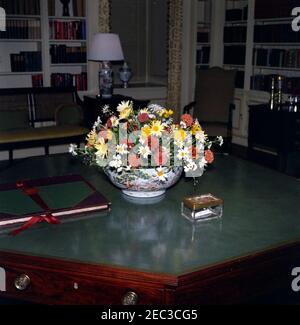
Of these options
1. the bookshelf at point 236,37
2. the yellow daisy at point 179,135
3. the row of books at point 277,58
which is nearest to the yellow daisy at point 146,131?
the yellow daisy at point 179,135

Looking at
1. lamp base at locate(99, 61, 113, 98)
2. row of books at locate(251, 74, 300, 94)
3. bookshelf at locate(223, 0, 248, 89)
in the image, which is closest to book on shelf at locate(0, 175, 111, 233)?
lamp base at locate(99, 61, 113, 98)

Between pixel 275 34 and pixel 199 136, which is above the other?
pixel 275 34

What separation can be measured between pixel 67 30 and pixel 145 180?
14.2ft

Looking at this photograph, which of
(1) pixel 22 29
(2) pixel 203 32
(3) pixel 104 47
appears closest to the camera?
(3) pixel 104 47

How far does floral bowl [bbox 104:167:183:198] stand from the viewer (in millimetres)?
2035

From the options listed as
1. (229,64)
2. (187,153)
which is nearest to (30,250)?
(187,153)

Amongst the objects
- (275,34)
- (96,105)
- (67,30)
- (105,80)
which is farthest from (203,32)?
(96,105)

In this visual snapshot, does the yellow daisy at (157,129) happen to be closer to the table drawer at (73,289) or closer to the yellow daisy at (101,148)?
the yellow daisy at (101,148)

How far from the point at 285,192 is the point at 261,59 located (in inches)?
168

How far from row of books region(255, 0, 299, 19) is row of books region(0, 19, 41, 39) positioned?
109 inches

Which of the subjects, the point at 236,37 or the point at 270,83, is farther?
the point at 236,37

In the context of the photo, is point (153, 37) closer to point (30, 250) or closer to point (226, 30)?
→ point (226, 30)

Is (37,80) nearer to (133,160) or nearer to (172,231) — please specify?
(133,160)

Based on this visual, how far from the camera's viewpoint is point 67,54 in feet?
19.6
